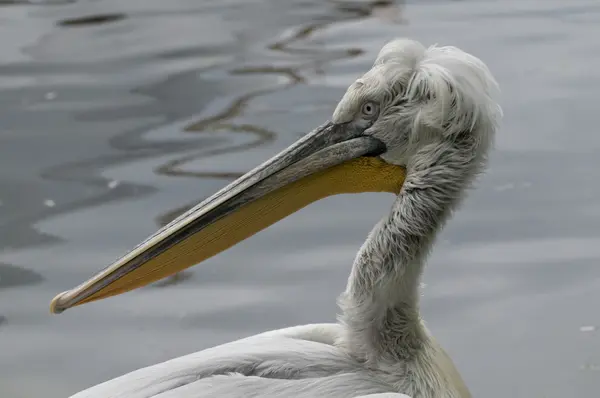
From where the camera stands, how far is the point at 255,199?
2859mm

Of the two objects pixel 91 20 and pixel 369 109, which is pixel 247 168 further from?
pixel 369 109

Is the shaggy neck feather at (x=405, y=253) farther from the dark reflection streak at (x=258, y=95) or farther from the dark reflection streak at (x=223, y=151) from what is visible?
the dark reflection streak at (x=223, y=151)

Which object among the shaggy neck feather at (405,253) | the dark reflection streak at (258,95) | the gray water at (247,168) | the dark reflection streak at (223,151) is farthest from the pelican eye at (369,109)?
the dark reflection streak at (223,151)

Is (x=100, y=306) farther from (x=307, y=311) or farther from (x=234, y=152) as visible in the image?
(x=234, y=152)

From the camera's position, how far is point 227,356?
8.94ft

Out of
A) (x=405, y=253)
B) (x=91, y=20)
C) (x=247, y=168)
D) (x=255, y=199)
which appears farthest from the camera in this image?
(x=91, y=20)

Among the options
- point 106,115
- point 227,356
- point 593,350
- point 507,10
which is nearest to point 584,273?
point 593,350

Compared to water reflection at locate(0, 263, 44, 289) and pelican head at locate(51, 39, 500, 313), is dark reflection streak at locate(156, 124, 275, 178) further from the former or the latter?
pelican head at locate(51, 39, 500, 313)

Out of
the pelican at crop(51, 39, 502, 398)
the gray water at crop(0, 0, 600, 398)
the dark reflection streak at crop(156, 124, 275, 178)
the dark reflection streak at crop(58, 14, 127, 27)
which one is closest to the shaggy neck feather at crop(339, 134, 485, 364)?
the pelican at crop(51, 39, 502, 398)

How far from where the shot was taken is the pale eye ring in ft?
9.21

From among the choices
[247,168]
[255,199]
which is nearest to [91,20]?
[247,168]

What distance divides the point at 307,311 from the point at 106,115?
6.53ft

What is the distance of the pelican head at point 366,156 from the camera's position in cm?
271

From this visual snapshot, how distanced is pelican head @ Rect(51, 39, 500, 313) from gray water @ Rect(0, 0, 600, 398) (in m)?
1.09
